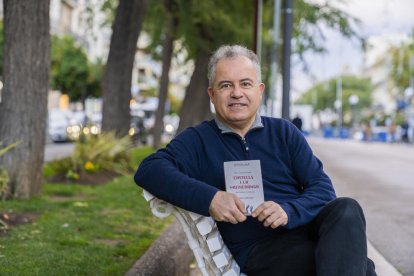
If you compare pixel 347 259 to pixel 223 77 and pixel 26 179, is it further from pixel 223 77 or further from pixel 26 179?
pixel 26 179

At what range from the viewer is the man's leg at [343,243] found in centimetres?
286

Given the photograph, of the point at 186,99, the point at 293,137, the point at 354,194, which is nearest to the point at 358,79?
the point at 186,99

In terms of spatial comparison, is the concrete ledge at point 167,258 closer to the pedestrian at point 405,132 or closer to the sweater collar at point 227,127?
the sweater collar at point 227,127

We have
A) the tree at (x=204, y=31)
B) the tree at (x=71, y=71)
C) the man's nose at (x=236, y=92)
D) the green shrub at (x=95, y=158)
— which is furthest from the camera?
the tree at (x=71, y=71)

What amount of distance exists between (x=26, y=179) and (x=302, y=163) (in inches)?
232

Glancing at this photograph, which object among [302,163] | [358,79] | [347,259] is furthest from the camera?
[358,79]

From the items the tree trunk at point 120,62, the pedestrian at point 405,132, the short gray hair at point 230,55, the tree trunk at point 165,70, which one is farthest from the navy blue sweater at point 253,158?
the pedestrian at point 405,132

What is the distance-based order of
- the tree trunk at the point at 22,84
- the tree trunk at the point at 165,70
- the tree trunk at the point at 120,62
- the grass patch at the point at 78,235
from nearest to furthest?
the grass patch at the point at 78,235 < the tree trunk at the point at 22,84 < the tree trunk at the point at 120,62 < the tree trunk at the point at 165,70

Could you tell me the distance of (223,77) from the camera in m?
3.46

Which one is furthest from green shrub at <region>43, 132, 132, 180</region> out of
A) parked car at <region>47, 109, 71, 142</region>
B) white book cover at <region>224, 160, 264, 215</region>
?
parked car at <region>47, 109, 71, 142</region>

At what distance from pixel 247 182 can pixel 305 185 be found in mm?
Answer: 464

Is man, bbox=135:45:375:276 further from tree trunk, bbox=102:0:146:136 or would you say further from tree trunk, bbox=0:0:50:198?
tree trunk, bbox=102:0:146:136

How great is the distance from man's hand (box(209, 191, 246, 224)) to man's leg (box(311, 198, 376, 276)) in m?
0.36

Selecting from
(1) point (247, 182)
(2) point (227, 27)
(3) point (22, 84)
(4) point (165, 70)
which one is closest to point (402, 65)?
(4) point (165, 70)
